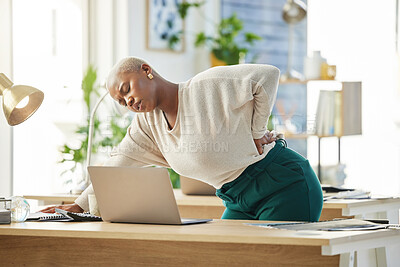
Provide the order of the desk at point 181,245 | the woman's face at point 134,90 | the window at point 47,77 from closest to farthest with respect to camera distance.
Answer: the desk at point 181,245, the woman's face at point 134,90, the window at point 47,77

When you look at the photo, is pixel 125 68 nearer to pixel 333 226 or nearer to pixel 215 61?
pixel 333 226

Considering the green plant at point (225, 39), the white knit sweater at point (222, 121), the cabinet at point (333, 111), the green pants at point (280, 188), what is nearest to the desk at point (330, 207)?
the green pants at point (280, 188)

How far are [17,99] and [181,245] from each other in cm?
80

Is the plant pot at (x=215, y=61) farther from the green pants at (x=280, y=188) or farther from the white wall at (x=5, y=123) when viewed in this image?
the green pants at (x=280, y=188)

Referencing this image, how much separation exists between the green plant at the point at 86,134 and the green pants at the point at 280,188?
7.47 feet

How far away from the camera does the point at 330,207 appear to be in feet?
10.1

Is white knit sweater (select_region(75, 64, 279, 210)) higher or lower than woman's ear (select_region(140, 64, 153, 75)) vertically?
lower

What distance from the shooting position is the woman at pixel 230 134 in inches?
93.7

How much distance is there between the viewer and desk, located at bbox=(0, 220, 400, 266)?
1.91 m

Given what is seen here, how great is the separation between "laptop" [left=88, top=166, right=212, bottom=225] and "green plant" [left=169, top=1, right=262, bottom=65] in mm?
3372

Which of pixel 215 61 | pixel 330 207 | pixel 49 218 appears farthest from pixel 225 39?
pixel 49 218

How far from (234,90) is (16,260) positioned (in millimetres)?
966

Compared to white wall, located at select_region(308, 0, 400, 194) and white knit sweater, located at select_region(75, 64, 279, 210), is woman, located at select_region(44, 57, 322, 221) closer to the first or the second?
white knit sweater, located at select_region(75, 64, 279, 210)

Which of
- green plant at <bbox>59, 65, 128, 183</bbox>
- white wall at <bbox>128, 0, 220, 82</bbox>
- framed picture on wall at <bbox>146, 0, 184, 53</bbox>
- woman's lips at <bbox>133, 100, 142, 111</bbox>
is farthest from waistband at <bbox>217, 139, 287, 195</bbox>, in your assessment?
framed picture on wall at <bbox>146, 0, 184, 53</bbox>
